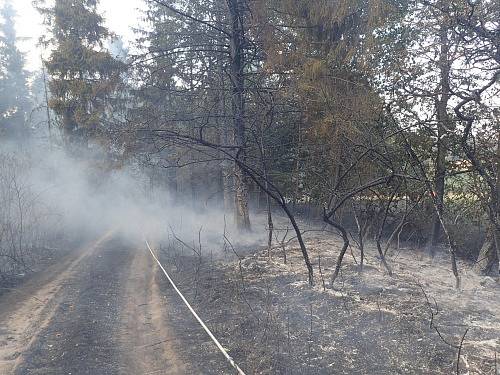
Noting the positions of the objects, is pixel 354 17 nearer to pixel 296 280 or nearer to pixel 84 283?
pixel 296 280

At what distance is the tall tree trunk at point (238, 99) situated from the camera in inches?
436

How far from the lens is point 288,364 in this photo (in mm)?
5141

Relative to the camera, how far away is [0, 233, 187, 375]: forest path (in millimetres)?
5469

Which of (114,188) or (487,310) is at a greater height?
(114,188)

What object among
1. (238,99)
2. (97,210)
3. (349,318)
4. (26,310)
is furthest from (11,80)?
(349,318)

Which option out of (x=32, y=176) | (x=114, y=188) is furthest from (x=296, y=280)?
(x=114, y=188)

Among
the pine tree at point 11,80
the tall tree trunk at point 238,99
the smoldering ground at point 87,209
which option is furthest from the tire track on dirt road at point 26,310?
the pine tree at point 11,80

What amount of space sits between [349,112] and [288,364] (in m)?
6.80

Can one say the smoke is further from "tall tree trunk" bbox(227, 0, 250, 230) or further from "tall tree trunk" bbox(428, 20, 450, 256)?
"tall tree trunk" bbox(428, 20, 450, 256)

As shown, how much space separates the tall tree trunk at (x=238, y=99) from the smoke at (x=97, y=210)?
883 mm

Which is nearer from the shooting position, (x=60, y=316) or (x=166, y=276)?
(x=60, y=316)

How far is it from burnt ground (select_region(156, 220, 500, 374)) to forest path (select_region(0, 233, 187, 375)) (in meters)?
0.58

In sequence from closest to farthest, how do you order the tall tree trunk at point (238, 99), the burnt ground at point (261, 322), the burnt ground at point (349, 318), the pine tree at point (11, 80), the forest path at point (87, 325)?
the burnt ground at point (349, 318)
the burnt ground at point (261, 322)
the forest path at point (87, 325)
the tall tree trunk at point (238, 99)
the pine tree at point (11, 80)

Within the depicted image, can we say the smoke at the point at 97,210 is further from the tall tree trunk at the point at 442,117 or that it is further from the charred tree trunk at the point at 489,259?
the charred tree trunk at the point at 489,259
